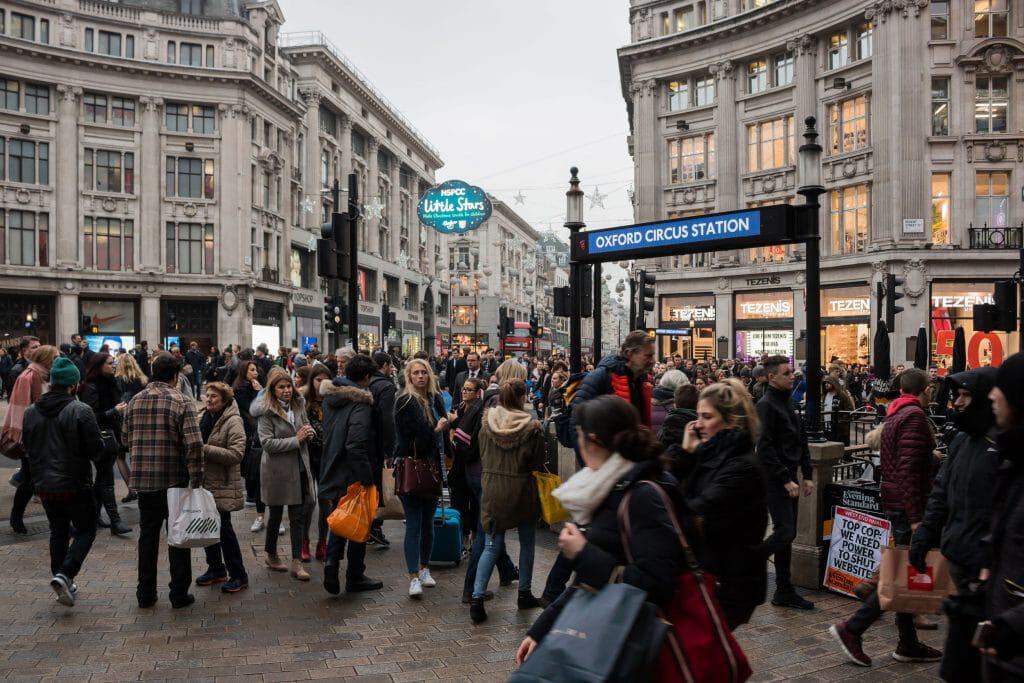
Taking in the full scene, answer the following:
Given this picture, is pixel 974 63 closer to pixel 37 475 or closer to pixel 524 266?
pixel 37 475

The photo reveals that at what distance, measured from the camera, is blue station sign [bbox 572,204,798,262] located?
27.6 feet

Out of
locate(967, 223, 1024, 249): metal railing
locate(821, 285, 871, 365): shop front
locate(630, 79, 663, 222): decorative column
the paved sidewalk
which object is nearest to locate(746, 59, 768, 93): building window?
locate(630, 79, 663, 222): decorative column

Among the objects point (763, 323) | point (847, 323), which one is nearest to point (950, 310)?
point (847, 323)

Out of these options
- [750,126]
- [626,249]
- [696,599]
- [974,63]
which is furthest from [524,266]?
[696,599]

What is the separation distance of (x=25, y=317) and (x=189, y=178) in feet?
35.8

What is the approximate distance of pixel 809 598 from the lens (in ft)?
22.5

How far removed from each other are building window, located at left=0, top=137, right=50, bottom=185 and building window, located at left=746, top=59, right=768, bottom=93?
35.7 meters

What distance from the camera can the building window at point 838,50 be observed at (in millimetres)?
35844

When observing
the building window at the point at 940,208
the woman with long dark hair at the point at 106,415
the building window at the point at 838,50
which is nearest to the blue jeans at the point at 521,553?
the woman with long dark hair at the point at 106,415

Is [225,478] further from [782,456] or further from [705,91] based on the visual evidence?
[705,91]

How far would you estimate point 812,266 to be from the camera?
7.93 metres

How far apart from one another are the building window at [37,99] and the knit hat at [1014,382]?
46722 mm

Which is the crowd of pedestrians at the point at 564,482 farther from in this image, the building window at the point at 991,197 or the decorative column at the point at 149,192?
the decorative column at the point at 149,192

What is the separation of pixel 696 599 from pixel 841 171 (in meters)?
36.8
